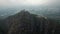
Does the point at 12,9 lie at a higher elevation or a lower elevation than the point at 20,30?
higher

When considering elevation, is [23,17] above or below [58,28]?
above

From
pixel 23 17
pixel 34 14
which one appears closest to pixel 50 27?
pixel 34 14

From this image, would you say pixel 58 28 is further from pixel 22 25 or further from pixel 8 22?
pixel 8 22

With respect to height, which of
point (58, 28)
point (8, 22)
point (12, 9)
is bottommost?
point (58, 28)

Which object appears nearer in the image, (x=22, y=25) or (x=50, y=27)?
(x=22, y=25)

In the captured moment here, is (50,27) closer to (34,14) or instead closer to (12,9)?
(34,14)

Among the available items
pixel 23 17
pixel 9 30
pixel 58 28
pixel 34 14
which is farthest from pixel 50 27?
pixel 9 30
